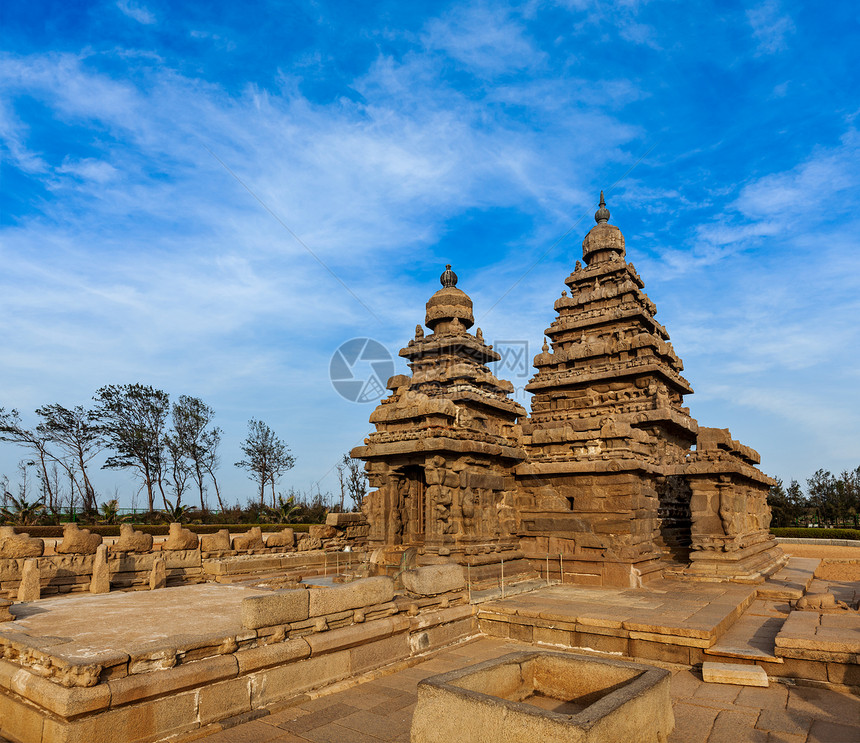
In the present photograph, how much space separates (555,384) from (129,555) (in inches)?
587

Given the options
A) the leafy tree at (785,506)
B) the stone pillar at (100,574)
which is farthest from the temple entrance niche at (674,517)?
the leafy tree at (785,506)

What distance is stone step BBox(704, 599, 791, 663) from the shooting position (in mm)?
6297

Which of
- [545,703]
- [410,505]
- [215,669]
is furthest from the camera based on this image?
[410,505]

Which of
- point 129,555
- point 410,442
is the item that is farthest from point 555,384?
point 129,555

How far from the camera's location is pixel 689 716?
5.12 meters

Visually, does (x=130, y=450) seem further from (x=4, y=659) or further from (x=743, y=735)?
(x=743, y=735)

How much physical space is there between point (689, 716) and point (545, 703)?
5.17 feet

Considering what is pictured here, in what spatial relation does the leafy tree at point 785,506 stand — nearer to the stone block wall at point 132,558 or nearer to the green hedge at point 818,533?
the green hedge at point 818,533

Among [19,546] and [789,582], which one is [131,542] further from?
[789,582]

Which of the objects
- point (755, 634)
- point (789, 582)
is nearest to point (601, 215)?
point (789, 582)

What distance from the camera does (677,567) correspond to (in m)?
12.0

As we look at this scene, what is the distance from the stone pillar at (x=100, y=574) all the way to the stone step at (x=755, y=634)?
11.0m

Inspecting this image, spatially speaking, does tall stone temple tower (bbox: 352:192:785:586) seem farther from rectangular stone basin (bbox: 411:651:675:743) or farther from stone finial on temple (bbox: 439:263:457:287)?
stone finial on temple (bbox: 439:263:457:287)

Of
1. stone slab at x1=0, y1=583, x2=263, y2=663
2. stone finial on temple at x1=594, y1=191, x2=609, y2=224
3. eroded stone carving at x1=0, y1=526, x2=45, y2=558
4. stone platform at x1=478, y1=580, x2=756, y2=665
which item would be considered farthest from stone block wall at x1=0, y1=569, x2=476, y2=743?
stone finial on temple at x1=594, y1=191, x2=609, y2=224
